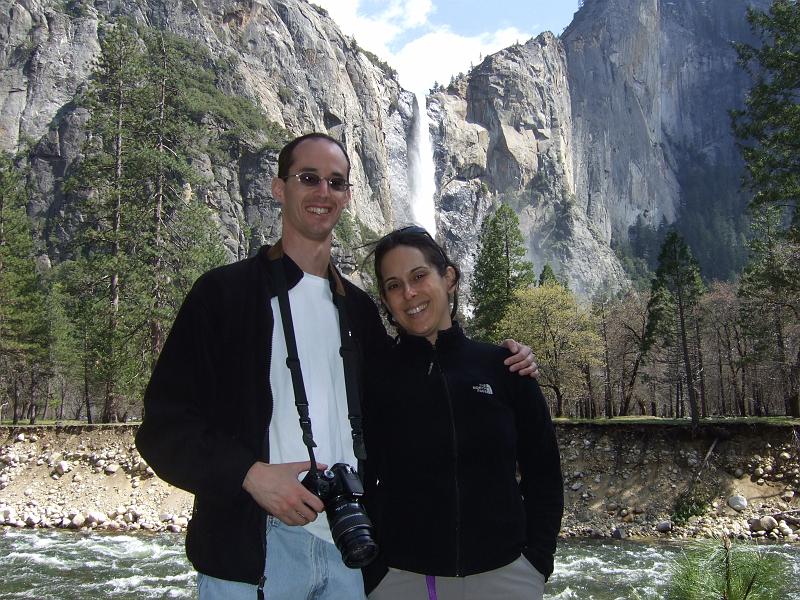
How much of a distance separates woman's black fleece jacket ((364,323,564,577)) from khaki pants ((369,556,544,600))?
0.12 ft

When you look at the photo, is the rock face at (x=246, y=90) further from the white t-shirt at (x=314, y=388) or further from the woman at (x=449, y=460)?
the white t-shirt at (x=314, y=388)

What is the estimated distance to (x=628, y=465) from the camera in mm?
20672

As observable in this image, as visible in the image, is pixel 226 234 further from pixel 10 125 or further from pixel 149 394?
pixel 149 394

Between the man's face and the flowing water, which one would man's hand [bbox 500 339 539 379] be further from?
the flowing water

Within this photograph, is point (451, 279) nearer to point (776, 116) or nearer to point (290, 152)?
point (290, 152)

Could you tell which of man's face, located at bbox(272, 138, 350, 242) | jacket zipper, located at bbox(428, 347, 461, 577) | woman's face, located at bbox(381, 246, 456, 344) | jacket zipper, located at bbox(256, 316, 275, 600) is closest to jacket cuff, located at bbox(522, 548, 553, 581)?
jacket zipper, located at bbox(428, 347, 461, 577)

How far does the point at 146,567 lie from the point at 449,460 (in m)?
13.4

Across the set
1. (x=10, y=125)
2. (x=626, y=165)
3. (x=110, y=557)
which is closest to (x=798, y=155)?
(x=110, y=557)

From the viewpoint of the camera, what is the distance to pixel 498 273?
38.2 metres

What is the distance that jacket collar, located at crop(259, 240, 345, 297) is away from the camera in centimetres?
276

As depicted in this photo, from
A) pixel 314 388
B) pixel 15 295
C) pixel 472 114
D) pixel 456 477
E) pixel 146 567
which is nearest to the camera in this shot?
pixel 314 388

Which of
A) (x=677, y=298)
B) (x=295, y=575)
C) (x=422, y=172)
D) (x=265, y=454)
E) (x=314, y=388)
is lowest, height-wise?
(x=295, y=575)

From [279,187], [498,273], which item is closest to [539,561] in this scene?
[279,187]

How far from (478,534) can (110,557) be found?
14.6 metres
